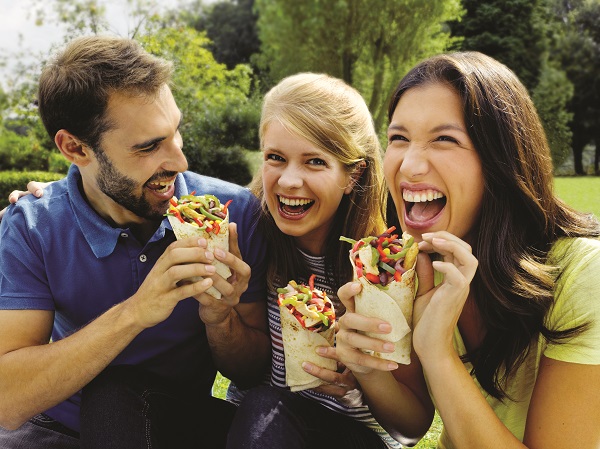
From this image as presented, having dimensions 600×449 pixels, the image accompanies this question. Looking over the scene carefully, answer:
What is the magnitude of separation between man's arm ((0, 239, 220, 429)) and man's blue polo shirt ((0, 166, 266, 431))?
9.9 inches

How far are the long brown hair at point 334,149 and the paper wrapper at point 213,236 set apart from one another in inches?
16.7

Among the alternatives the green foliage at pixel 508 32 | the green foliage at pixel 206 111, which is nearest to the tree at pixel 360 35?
the green foliage at pixel 206 111

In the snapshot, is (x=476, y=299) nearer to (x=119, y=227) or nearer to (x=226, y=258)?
(x=226, y=258)

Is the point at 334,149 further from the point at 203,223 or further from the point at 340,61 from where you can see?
the point at 340,61

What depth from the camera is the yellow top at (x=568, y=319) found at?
6.78 feet

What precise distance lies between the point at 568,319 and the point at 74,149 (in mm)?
2627

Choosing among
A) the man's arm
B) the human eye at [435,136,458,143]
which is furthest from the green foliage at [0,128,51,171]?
the human eye at [435,136,458,143]

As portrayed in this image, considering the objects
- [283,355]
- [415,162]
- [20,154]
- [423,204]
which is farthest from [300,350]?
[20,154]

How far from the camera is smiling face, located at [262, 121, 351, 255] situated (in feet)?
9.64

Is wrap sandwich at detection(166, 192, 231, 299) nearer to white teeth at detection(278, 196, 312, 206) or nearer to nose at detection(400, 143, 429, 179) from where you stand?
white teeth at detection(278, 196, 312, 206)

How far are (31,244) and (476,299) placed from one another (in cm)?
219

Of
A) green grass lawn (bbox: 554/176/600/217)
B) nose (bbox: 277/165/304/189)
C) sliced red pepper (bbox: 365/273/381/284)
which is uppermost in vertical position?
nose (bbox: 277/165/304/189)

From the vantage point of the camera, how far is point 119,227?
126 inches

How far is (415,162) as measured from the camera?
2.36m
